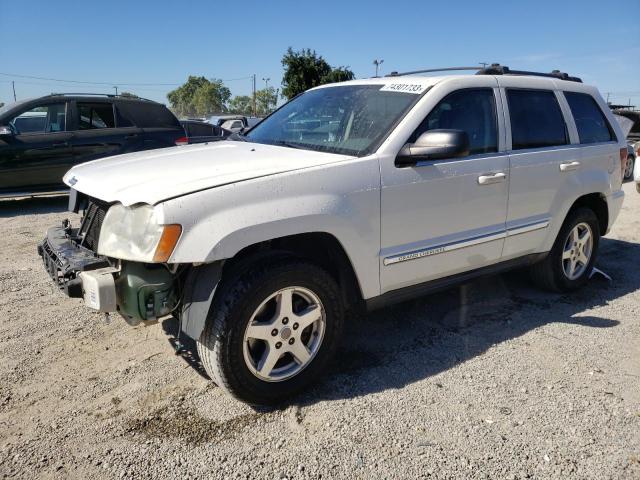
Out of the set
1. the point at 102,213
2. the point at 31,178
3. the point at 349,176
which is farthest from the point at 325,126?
the point at 31,178

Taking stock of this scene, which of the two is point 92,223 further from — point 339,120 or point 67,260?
point 339,120

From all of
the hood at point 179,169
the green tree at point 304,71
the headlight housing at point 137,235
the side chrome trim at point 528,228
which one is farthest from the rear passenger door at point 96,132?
the green tree at point 304,71

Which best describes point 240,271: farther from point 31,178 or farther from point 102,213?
point 31,178

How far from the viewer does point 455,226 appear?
340 centimetres

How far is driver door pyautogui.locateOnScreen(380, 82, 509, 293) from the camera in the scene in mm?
3084

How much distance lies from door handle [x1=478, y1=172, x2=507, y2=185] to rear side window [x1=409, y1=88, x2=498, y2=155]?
0.62 feet

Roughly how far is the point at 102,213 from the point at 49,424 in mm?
1165

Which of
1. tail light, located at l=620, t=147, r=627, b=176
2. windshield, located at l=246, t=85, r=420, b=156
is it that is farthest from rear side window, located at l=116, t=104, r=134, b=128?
tail light, located at l=620, t=147, r=627, b=176

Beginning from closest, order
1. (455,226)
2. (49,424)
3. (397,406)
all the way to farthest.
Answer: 1. (49,424)
2. (397,406)
3. (455,226)

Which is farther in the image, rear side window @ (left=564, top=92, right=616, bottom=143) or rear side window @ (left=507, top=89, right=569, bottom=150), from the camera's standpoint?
rear side window @ (left=564, top=92, right=616, bottom=143)

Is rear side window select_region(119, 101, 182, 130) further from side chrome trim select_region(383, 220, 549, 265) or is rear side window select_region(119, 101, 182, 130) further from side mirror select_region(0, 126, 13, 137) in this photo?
side chrome trim select_region(383, 220, 549, 265)

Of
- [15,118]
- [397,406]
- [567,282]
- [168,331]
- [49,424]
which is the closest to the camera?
[49,424]

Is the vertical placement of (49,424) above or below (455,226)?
below

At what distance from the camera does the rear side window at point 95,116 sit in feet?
27.2
